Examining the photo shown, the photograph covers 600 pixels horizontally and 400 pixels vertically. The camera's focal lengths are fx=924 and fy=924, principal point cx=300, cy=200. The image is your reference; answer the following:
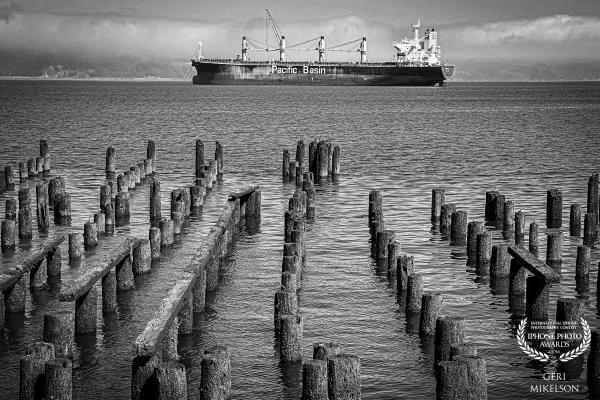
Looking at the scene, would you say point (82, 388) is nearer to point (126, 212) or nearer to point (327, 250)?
point (327, 250)

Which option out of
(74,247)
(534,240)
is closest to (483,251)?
(534,240)

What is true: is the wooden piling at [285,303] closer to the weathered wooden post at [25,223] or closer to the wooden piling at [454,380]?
the wooden piling at [454,380]

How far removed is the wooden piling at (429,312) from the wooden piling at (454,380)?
13.3 ft

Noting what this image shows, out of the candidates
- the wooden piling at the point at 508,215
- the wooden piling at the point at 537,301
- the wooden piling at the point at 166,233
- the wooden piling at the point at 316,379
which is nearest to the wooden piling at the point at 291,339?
the wooden piling at the point at 316,379

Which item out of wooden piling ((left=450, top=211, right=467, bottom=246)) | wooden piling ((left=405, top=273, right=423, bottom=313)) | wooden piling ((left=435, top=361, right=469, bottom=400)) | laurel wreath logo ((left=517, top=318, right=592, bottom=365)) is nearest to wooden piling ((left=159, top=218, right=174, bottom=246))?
wooden piling ((left=450, top=211, right=467, bottom=246))

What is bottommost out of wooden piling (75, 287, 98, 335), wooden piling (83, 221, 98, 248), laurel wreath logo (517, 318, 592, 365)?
laurel wreath logo (517, 318, 592, 365)

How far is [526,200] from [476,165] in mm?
14173

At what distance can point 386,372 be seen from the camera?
15.0 m

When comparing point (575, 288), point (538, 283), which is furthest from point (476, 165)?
point (538, 283)

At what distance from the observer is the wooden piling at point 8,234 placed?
2297 cm

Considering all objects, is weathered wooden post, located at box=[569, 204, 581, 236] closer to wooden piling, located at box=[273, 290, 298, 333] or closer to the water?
the water

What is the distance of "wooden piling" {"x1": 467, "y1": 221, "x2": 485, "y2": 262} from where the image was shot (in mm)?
22188

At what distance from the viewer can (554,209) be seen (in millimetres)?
27500

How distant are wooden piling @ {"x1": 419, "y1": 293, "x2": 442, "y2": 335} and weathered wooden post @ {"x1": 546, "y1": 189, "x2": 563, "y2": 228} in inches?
476
